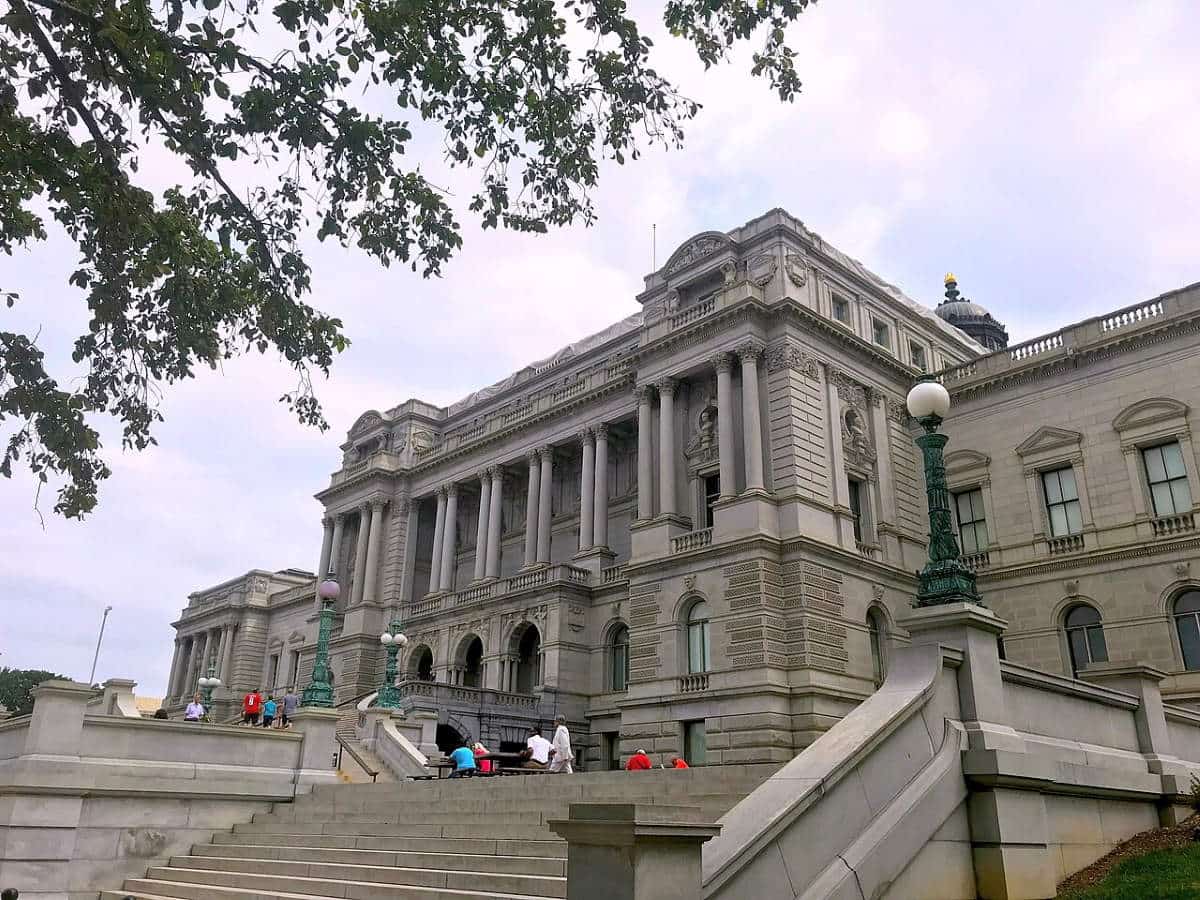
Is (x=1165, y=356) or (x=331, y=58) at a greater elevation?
(x=1165, y=356)

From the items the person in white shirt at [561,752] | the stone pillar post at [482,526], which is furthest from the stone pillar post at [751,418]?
the stone pillar post at [482,526]

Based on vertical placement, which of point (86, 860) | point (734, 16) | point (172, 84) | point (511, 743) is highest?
point (734, 16)

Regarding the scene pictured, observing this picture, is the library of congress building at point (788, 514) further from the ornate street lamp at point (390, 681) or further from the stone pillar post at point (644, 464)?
the ornate street lamp at point (390, 681)

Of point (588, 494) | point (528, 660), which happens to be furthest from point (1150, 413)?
point (528, 660)

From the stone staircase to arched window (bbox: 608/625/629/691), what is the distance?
20.3 meters

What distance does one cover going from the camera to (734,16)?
1237 centimetres

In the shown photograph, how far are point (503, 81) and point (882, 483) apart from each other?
26927mm

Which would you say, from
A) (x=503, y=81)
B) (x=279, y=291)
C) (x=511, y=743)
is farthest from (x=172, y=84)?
(x=511, y=743)

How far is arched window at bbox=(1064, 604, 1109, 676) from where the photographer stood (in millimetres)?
31188

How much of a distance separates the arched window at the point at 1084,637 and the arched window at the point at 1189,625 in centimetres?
221

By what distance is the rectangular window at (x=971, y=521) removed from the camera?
35.2 metres

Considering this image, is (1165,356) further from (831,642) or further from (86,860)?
(86,860)

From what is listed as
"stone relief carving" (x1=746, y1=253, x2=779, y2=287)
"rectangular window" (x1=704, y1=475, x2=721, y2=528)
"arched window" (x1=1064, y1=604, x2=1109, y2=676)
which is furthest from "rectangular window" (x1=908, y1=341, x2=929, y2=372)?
"arched window" (x1=1064, y1=604, x2=1109, y2=676)

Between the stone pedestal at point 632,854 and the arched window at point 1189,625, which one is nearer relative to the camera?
the stone pedestal at point 632,854
